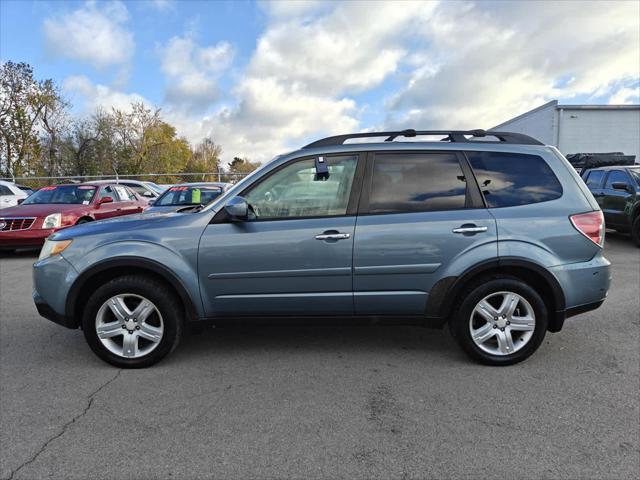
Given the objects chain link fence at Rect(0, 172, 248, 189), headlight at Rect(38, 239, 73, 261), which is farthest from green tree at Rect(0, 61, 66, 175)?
headlight at Rect(38, 239, 73, 261)

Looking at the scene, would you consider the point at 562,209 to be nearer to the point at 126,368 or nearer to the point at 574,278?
the point at 574,278

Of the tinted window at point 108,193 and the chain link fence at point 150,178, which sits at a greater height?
the chain link fence at point 150,178

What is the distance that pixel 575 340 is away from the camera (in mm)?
4070

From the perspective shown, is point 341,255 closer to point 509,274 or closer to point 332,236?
point 332,236

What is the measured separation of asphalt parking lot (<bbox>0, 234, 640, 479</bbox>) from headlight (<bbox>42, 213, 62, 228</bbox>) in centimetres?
533

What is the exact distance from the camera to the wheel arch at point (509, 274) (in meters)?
3.38

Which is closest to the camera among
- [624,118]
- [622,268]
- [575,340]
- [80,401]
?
[80,401]

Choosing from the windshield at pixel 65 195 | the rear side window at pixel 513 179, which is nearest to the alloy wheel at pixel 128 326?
the rear side window at pixel 513 179

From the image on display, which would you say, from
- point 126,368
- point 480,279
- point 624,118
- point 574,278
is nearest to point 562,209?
point 574,278

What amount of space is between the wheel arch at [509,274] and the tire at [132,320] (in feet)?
6.93

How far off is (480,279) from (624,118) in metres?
27.9

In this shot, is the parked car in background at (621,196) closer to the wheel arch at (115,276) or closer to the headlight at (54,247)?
the wheel arch at (115,276)

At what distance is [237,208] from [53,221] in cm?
730

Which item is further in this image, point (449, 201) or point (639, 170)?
point (639, 170)
